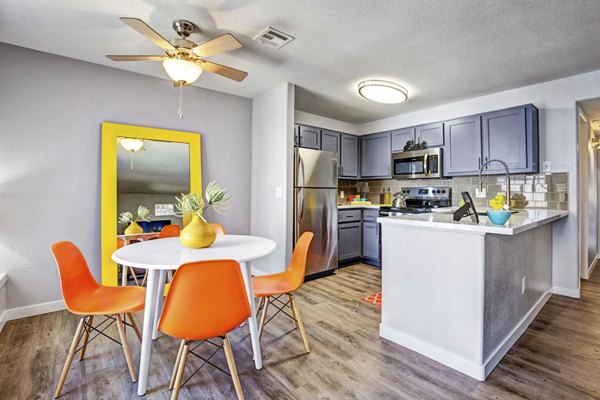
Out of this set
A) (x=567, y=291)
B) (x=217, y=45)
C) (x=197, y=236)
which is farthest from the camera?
(x=567, y=291)

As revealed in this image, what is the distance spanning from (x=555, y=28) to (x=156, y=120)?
383cm

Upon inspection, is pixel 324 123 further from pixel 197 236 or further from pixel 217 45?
pixel 197 236

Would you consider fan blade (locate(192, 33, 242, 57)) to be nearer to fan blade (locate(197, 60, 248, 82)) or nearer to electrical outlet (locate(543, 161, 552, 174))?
fan blade (locate(197, 60, 248, 82))

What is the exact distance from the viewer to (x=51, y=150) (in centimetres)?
276

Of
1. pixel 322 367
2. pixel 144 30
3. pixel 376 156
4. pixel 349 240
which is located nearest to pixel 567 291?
pixel 349 240

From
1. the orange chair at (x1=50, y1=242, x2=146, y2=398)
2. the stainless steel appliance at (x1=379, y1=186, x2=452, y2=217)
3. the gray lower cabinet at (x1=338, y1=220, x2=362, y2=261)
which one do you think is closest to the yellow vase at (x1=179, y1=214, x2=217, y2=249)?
the orange chair at (x1=50, y1=242, x2=146, y2=398)

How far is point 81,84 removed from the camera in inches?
114

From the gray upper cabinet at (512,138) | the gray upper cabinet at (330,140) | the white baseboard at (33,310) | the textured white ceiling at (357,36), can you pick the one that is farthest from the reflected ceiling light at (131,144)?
the gray upper cabinet at (512,138)

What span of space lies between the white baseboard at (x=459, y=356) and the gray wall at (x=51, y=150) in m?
2.98

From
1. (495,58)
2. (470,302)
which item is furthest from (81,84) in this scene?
(495,58)

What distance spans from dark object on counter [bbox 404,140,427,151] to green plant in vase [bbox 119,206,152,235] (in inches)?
147

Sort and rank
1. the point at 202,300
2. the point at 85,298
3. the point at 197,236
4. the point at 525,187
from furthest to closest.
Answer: the point at 525,187 < the point at 197,236 < the point at 85,298 < the point at 202,300

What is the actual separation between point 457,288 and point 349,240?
2.67m

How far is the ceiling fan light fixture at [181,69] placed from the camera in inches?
84.4
